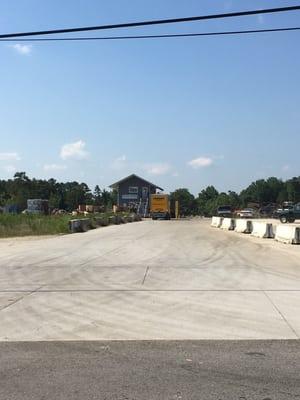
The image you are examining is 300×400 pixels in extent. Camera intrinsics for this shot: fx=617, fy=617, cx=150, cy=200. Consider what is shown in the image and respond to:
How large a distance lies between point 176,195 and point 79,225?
12599cm

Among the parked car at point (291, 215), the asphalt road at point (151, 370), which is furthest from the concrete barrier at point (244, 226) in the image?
the asphalt road at point (151, 370)

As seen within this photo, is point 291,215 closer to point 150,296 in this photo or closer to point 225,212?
point 225,212

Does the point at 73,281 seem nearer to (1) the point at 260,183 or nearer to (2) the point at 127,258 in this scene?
(2) the point at 127,258

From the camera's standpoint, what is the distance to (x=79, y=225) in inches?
1663

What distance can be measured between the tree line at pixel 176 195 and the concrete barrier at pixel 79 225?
9906cm

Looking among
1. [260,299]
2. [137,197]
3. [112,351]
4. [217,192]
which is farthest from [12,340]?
[217,192]

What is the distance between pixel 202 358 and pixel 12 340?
2.75 m

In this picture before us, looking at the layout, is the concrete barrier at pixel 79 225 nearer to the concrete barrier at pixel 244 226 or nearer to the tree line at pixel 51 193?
the concrete barrier at pixel 244 226

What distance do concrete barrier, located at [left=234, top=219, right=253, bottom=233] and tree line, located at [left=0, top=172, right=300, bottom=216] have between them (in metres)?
108

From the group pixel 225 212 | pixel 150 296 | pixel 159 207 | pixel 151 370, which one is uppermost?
pixel 159 207

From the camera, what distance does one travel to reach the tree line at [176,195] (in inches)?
6289

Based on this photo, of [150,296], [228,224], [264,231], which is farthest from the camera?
[228,224]

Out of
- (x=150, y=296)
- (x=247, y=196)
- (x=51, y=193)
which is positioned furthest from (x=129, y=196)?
(x=150, y=296)

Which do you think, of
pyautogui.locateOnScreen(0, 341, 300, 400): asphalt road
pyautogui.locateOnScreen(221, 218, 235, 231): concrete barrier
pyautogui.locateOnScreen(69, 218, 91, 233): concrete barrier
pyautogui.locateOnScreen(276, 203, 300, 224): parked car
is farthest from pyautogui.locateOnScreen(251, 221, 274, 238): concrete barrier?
pyautogui.locateOnScreen(276, 203, 300, 224): parked car
